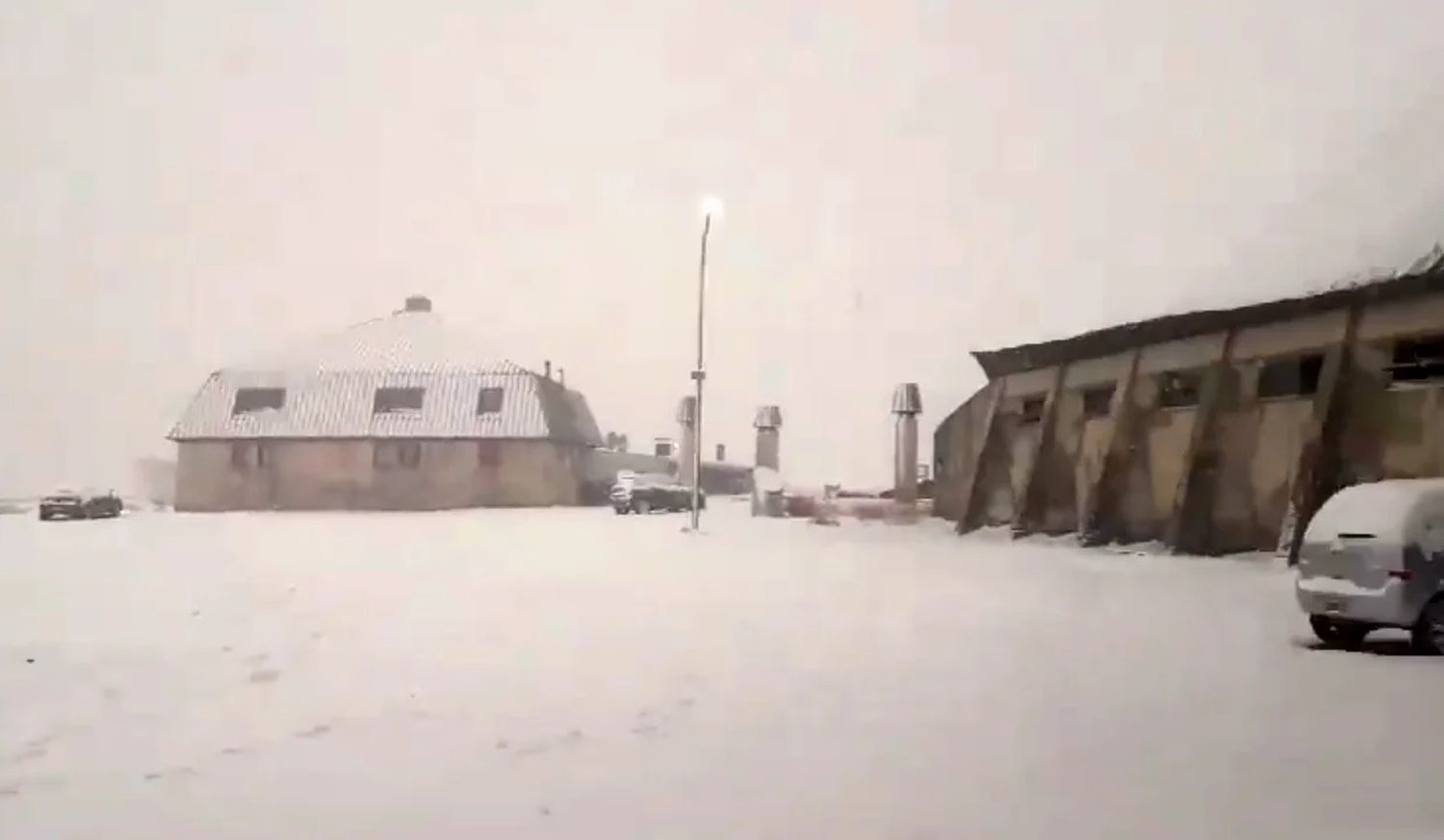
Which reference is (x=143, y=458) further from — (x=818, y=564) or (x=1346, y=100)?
(x=1346, y=100)

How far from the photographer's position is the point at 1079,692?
4230 millimetres

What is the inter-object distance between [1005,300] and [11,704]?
621 centimetres

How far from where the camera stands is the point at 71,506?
5.36 m

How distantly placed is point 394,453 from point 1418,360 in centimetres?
732

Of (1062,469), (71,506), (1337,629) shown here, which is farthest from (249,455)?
(1062,469)

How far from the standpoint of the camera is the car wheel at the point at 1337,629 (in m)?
5.67

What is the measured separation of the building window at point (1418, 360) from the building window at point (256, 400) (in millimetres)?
7572

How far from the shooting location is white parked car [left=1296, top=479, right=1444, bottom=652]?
5.48 meters

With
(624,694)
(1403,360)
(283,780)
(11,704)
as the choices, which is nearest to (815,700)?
(624,694)

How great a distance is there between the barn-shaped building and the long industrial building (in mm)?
3676

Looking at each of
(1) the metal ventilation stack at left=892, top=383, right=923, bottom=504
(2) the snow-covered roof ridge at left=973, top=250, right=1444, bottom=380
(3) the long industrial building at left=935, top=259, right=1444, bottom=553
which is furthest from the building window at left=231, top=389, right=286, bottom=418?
(3) the long industrial building at left=935, top=259, right=1444, bottom=553

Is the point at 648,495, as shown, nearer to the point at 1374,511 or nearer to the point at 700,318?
the point at 700,318

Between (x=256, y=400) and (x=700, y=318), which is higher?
(x=700, y=318)

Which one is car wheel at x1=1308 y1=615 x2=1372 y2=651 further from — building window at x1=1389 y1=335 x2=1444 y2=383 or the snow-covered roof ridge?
the snow-covered roof ridge
